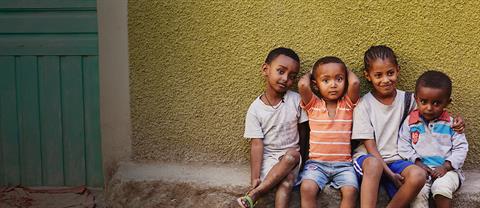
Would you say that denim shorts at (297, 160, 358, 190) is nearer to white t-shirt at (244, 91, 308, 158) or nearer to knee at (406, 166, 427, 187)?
white t-shirt at (244, 91, 308, 158)

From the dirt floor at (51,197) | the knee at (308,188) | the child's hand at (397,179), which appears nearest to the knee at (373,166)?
the child's hand at (397,179)

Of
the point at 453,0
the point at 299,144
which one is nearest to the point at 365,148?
the point at 299,144

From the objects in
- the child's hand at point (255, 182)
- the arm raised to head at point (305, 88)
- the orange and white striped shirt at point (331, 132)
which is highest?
the arm raised to head at point (305, 88)

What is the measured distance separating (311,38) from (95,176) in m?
1.84

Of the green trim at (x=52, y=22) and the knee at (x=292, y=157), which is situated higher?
the green trim at (x=52, y=22)

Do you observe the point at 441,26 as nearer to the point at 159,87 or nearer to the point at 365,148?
the point at 365,148

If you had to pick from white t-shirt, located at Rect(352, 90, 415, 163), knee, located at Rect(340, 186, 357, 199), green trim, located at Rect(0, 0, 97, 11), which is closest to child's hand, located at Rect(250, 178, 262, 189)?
knee, located at Rect(340, 186, 357, 199)

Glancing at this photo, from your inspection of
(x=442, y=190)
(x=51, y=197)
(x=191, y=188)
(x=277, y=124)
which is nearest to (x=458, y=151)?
(x=442, y=190)

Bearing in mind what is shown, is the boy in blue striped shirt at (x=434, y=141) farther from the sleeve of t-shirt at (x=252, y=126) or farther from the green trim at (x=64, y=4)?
the green trim at (x=64, y=4)

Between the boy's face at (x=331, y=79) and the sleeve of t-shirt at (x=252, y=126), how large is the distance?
0.45 metres

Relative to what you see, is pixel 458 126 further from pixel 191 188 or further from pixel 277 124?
pixel 191 188

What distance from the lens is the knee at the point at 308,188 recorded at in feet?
11.2

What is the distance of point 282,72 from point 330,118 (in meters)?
0.41

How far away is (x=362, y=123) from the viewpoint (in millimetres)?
3580
